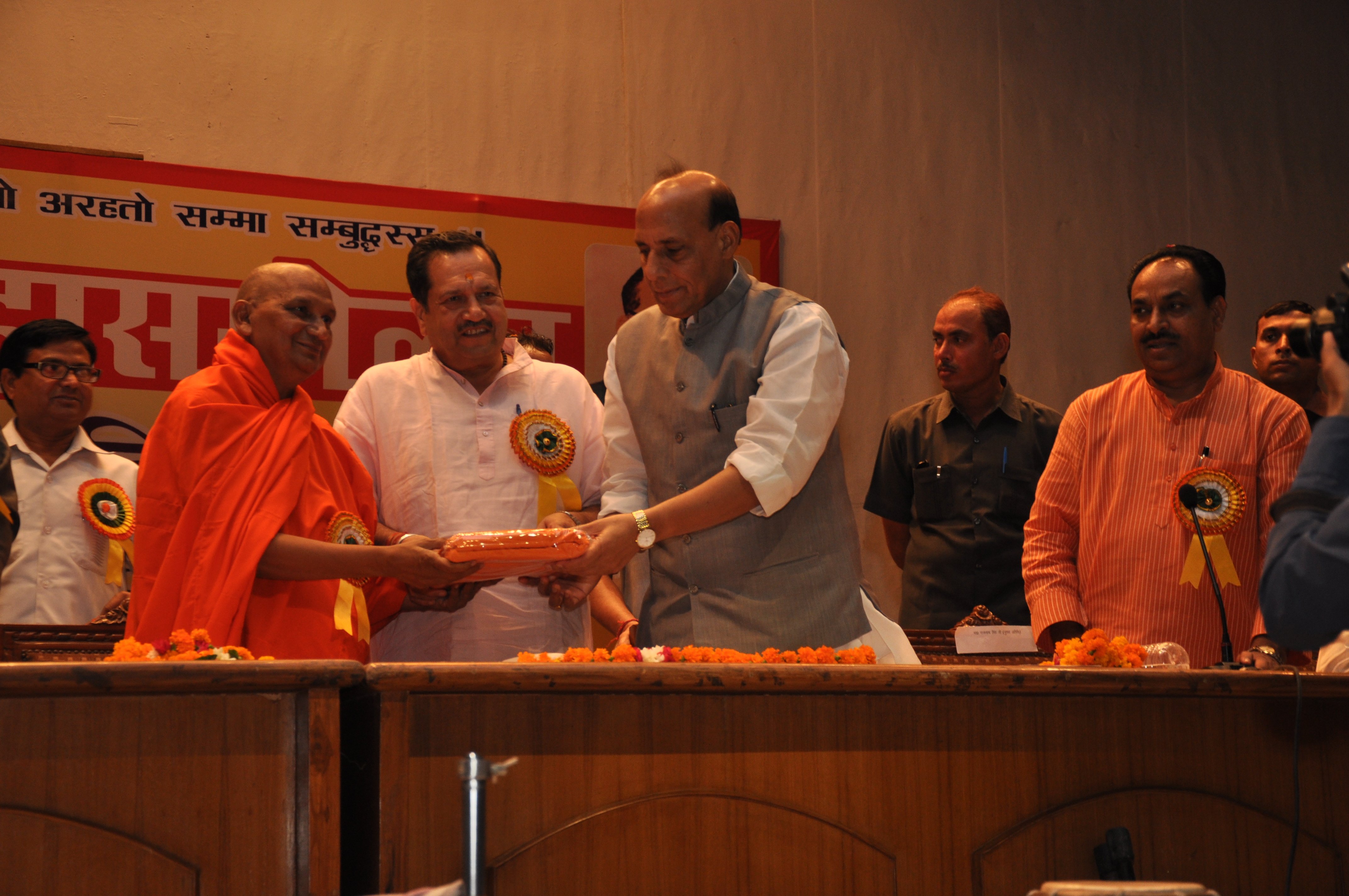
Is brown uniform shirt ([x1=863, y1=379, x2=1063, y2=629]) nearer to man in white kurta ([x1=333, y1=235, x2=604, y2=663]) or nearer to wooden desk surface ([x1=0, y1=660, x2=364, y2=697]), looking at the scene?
man in white kurta ([x1=333, y1=235, x2=604, y2=663])

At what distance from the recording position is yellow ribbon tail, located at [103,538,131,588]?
3947mm

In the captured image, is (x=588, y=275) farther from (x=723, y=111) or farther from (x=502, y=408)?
(x=502, y=408)

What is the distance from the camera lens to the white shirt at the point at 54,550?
3.89 m

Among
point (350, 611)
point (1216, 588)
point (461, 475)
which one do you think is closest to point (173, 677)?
point (350, 611)

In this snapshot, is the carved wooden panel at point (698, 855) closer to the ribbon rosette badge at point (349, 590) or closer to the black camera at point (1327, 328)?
the black camera at point (1327, 328)

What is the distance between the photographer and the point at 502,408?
10.4ft


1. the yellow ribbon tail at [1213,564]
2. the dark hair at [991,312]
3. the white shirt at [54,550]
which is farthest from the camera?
the dark hair at [991,312]

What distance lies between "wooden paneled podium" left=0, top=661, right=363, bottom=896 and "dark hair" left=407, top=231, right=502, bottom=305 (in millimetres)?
1687

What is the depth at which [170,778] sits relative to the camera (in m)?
1.63

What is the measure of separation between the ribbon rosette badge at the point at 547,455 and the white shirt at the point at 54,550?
1.69 metres

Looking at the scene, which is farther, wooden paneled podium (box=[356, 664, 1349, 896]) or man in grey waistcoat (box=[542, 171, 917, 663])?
man in grey waistcoat (box=[542, 171, 917, 663])

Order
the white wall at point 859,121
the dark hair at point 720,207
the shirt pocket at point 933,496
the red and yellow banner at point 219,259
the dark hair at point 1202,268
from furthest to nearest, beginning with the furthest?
the white wall at point 859,121
the red and yellow banner at point 219,259
the shirt pocket at point 933,496
the dark hair at point 1202,268
the dark hair at point 720,207

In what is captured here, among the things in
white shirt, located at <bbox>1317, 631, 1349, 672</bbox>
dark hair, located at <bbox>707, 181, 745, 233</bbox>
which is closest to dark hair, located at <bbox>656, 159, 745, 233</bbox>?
dark hair, located at <bbox>707, 181, 745, 233</bbox>

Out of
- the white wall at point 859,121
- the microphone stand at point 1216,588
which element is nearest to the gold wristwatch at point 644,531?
the microphone stand at point 1216,588
